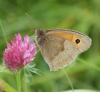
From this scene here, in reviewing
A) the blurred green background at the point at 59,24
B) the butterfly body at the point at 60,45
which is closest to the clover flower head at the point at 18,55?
the butterfly body at the point at 60,45

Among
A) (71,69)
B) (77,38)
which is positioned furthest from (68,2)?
(77,38)

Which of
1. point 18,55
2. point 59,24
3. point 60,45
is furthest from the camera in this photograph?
point 59,24

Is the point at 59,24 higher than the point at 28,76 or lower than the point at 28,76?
higher

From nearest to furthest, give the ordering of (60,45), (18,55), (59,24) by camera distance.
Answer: (18,55)
(60,45)
(59,24)

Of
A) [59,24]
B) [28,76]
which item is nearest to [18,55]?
[28,76]

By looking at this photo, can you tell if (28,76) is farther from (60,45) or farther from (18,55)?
(60,45)

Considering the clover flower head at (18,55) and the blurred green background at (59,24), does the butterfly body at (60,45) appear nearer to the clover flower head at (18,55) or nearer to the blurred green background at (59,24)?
the clover flower head at (18,55)

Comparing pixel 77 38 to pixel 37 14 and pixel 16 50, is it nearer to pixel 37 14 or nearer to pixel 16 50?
pixel 16 50

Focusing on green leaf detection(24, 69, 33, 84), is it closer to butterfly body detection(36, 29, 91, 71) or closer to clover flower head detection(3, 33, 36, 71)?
clover flower head detection(3, 33, 36, 71)
